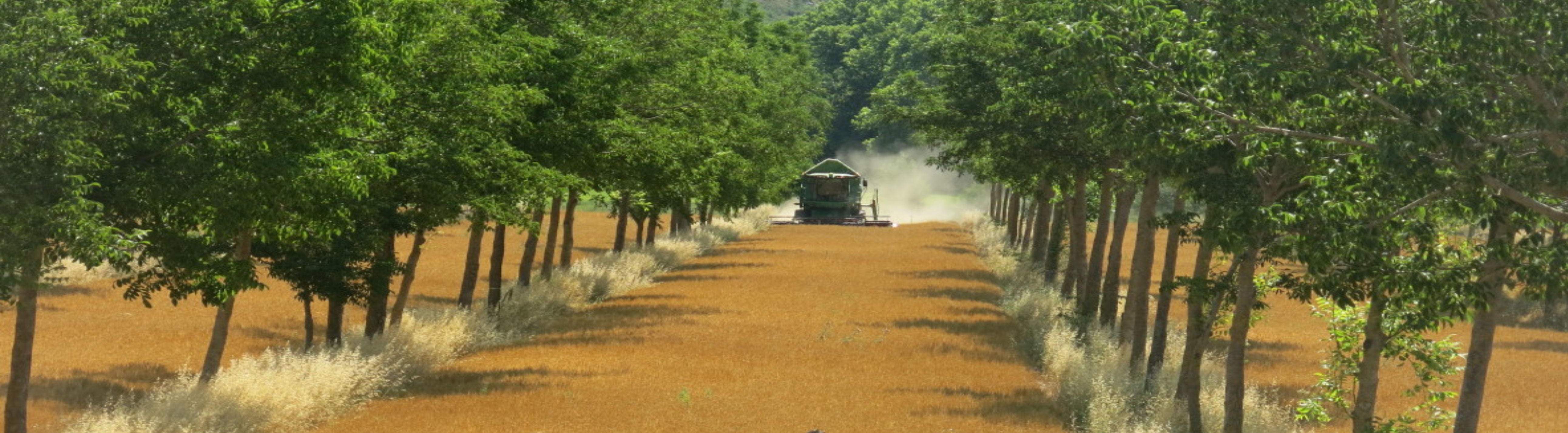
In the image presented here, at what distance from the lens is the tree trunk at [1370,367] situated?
16.3 metres

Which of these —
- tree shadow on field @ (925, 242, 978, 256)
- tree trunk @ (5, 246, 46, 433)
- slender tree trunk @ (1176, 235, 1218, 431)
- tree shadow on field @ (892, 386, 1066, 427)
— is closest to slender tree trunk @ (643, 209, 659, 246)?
tree shadow on field @ (925, 242, 978, 256)

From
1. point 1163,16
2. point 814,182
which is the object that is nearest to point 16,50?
point 1163,16

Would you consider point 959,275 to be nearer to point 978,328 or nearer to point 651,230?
point 651,230

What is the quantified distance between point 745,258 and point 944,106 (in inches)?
1103

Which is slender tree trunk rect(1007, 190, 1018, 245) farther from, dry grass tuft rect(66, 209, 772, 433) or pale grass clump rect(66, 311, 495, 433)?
pale grass clump rect(66, 311, 495, 433)

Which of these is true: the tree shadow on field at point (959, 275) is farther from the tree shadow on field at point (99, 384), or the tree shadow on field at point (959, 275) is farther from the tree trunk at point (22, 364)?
the tree trunk at point (22, 364)

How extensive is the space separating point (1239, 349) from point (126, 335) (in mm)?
20374

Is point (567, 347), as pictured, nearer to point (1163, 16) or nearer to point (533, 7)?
point (533, 7)

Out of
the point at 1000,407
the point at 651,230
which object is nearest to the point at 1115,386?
the point at 1000,407

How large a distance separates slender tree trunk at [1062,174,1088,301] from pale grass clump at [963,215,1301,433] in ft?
2.15

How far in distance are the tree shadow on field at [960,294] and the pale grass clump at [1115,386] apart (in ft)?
25.5

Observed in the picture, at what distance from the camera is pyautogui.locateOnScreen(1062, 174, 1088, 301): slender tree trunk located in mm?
35688

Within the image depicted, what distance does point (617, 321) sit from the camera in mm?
36656

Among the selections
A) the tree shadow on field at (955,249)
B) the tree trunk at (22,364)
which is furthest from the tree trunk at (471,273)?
the tree shadow on field at (955,249)
